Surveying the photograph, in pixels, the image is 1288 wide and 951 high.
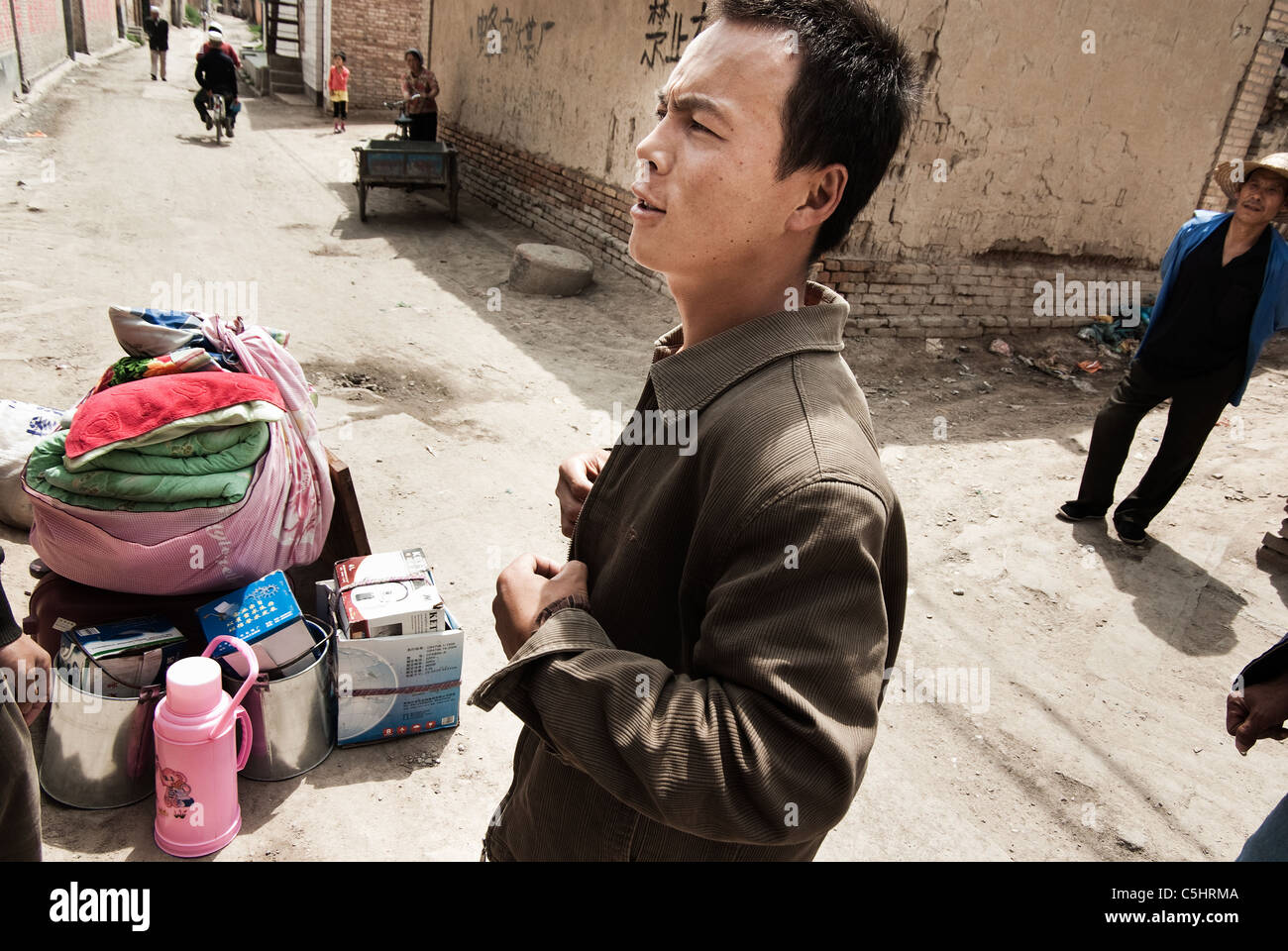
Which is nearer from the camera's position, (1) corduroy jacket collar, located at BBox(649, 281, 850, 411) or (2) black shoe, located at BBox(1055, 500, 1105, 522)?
(1) corduroy jacket collar, located at BBox(649, 281, 850, 411)

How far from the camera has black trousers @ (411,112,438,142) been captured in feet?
37.6

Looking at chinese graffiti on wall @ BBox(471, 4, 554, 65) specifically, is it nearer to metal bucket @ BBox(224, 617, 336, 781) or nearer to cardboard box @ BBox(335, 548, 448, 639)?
cardboard box @ BBox(335, 548, 448, 639)

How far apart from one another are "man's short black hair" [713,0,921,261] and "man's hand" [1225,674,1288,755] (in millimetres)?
1777

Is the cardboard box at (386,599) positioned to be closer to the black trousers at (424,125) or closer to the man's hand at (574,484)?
the man's hand at (574,484)

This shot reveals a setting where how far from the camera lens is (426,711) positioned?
298cm

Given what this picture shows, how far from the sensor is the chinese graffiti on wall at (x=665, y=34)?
720cm

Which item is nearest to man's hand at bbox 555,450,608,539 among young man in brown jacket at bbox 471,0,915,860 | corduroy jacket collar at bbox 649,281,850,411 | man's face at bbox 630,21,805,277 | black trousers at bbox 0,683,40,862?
young man in brown jacket at bbox 471,0,915,860

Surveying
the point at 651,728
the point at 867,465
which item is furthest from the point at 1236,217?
the point at 651,728

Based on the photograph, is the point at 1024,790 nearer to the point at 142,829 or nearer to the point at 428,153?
the point at 142,829

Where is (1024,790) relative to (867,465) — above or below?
below

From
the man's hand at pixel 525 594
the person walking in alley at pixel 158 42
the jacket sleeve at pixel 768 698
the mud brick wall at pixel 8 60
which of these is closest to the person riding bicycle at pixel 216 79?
the mud brick wall at pixel 8 60

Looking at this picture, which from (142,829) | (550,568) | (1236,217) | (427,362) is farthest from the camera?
(427,362)

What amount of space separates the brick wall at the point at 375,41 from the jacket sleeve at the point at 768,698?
59.2 ft
